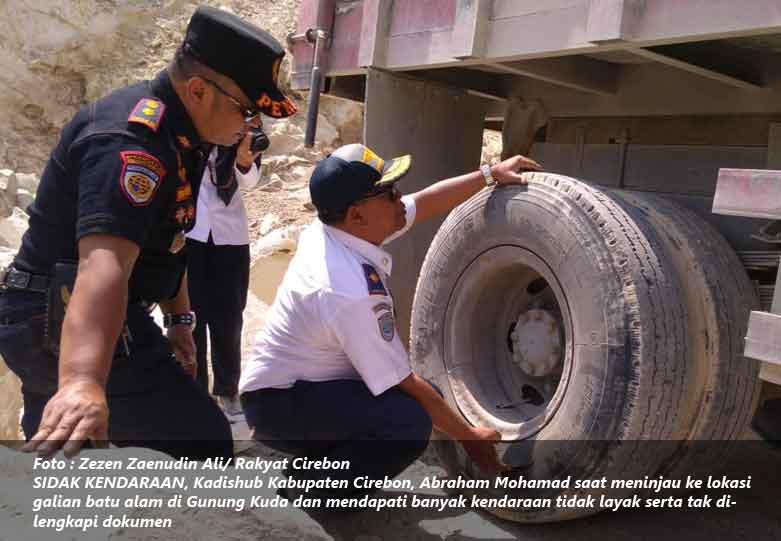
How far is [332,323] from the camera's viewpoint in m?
2.35

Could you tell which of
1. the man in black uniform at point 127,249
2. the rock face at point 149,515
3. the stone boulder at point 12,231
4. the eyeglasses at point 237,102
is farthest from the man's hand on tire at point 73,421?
the stone boulder at point 12,231

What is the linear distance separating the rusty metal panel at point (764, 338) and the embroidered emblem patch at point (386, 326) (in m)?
0.95

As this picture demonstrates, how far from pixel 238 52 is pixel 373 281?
2.58 feet

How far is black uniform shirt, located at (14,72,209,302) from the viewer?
5.83 ft

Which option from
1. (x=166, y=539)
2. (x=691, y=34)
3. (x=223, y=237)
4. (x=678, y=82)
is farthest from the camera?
(x=223, y=237)

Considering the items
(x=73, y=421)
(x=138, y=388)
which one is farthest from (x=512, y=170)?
(x=73, y=421)

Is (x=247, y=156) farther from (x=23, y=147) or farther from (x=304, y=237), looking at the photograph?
(x=23, y=147)

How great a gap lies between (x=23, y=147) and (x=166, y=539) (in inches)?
372

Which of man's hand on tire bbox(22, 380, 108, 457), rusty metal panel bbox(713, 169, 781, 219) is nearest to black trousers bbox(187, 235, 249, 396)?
man's hand on tire bbox(22, 380, 108, 457)

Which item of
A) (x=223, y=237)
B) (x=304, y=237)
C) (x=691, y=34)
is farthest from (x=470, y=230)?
(x=223, y=237)

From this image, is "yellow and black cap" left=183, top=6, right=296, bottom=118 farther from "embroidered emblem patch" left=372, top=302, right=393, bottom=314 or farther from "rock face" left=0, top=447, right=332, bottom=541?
"rock face" left=0, top=447, right=332, bottom=541

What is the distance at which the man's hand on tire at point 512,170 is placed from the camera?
280 centimetres

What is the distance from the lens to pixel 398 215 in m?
2.67

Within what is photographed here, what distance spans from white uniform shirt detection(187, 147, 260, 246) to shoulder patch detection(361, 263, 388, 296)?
1326 mm
